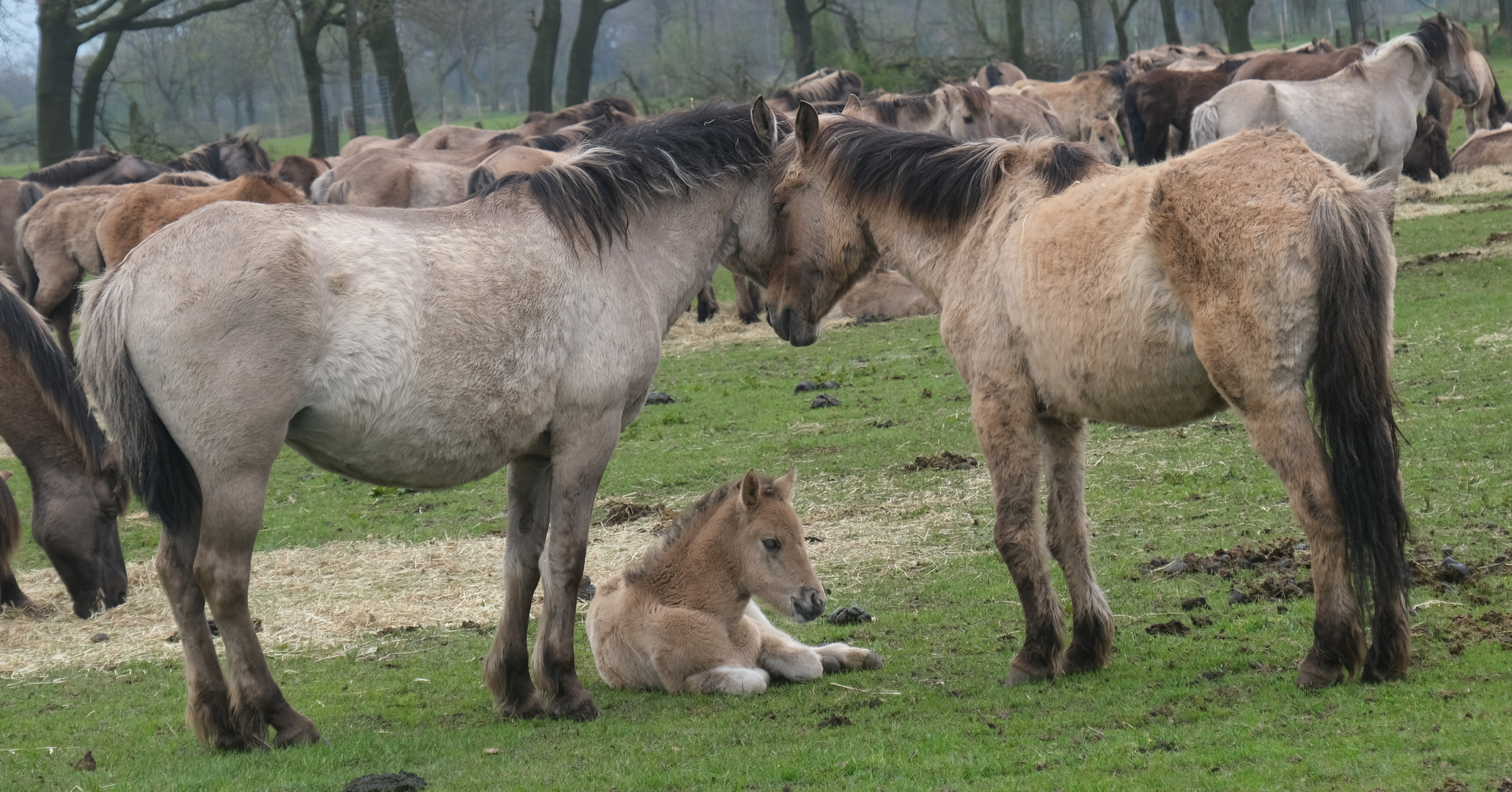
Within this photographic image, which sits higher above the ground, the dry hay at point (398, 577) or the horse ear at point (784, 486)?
the horse ear at point (784, 486)

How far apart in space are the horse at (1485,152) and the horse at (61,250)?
66.6 ft

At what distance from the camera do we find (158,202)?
14.9 m

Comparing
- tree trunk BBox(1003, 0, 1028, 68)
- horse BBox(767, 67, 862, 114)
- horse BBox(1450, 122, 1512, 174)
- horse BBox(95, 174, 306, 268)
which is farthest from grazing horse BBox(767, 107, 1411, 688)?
tree trunk BBox(1003, 0, 1028, 68)

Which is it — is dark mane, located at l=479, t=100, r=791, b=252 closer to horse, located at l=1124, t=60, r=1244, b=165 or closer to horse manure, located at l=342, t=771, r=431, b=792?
horse manure, located at l=342, t=771, r=431, b=792

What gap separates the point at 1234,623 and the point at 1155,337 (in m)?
1.64

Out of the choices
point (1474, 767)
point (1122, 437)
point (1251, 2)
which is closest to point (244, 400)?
point (1474, 767)

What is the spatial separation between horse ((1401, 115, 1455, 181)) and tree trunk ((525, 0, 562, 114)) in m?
20.9

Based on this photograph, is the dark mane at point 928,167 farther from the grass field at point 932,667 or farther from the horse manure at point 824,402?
the horse manure at point 824,402

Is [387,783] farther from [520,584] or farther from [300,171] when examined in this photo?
[300,171]

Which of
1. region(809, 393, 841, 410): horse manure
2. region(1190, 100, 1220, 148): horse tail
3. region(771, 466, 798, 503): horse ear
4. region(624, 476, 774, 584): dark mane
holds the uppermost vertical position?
region(1190, 100, 1220, 148): horse tail

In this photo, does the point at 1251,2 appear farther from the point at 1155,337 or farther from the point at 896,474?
the point at 1155,337

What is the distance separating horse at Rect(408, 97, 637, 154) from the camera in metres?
25.2

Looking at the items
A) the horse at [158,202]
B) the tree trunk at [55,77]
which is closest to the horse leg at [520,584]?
the horse at [158,202]

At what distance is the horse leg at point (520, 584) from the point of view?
5520 millimetres
